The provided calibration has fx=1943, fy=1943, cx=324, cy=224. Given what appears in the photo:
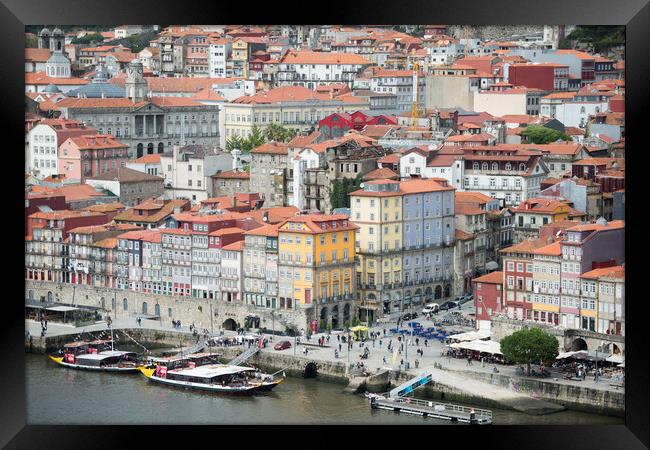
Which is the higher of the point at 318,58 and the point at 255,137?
the point at 318,58

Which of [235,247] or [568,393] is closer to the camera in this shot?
[568,393]

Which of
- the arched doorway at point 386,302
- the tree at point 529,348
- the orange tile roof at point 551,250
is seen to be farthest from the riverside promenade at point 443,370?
the orange tile roof at point 551,250

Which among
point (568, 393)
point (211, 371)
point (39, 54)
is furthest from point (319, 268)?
point (39, 54)

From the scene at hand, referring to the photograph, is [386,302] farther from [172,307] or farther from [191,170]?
[191,170]

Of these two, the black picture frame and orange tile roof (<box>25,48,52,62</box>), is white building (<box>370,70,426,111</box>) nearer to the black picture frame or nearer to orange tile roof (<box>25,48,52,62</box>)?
orange tile roof (<box>25,48,52,62</box>)

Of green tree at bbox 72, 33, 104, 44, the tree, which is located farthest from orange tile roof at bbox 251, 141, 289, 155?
green tree at bbox 72, 33, 104, 44
